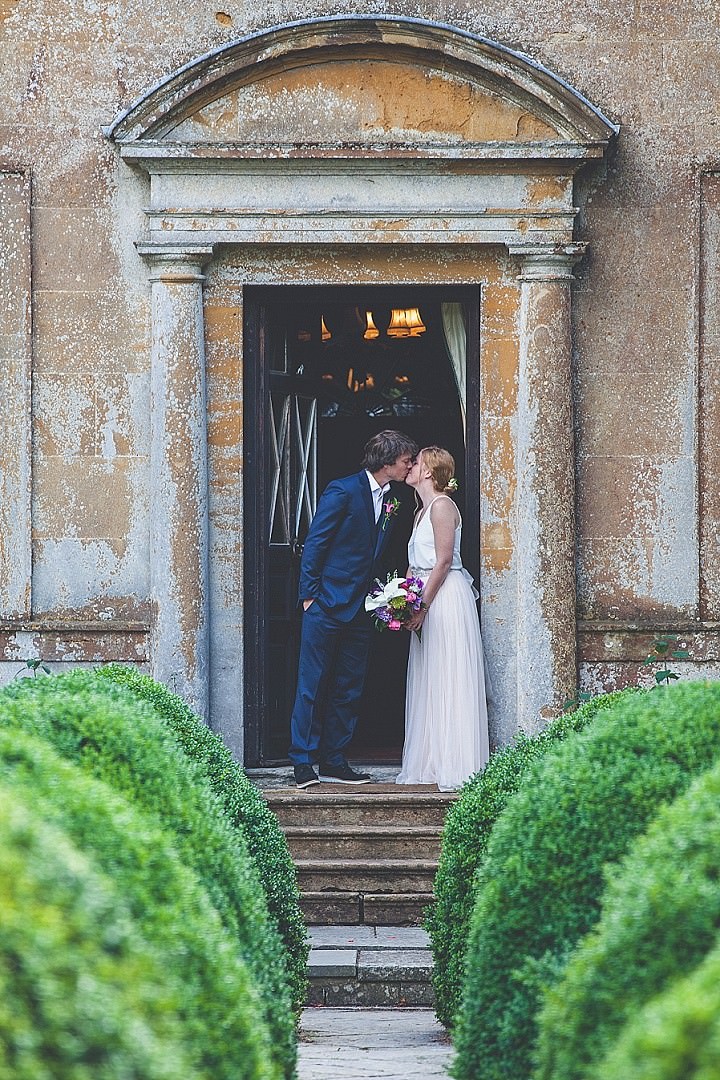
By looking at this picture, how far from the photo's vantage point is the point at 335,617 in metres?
9.52

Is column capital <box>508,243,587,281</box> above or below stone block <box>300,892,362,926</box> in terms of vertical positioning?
above

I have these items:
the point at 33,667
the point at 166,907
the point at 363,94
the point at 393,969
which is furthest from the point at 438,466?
the point at 166,907

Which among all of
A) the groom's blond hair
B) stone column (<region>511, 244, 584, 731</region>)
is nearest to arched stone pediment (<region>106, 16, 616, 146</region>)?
stone column (<region>511, 244, 584, 731</region>)

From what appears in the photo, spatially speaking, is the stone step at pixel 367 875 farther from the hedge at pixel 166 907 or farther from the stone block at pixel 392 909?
the hedge at pixel 166 907

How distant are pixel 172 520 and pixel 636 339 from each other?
Answer: 2.94 m

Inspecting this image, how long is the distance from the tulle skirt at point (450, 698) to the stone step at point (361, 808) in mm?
282

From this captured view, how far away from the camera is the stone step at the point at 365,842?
879 cm

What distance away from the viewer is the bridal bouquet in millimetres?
9492

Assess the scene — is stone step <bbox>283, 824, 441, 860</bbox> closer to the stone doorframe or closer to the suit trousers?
the suit trousers

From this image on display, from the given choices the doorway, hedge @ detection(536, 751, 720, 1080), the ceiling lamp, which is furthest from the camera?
the ceiling lamp

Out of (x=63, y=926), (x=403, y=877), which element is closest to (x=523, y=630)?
(x=403, y=877)

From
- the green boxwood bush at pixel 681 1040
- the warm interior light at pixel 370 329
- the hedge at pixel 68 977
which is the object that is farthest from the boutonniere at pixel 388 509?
the green boxwood bush at pixel 681 1040

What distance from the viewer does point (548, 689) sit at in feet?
30.7

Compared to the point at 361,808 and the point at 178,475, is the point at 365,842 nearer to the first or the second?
the point at 361,808
